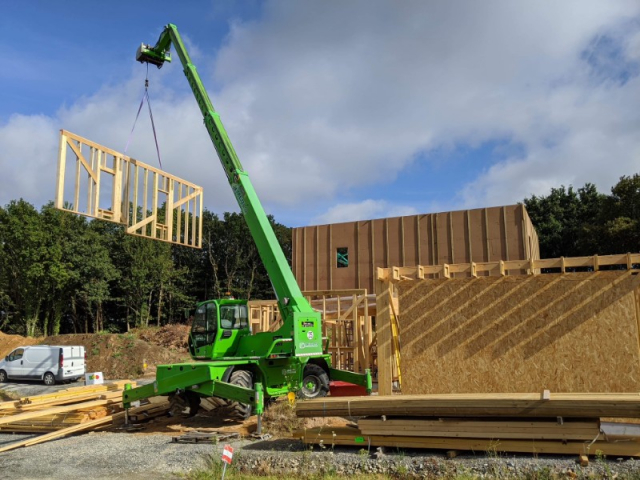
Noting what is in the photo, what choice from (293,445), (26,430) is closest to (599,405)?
(293,445)

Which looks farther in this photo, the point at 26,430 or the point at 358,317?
the point at 358,317

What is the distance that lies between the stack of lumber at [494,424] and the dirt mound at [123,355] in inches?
708

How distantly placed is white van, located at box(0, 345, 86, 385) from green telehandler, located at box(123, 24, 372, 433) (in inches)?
486

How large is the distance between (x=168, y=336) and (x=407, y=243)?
14.6 meters

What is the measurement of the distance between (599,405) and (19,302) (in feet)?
136

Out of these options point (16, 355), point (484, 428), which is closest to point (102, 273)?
point (16, 355)

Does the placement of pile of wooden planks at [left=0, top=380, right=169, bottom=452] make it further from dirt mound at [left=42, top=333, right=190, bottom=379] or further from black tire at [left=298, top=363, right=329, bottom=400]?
dirt mound at [left=42, top=333, right=190, bottom=379]

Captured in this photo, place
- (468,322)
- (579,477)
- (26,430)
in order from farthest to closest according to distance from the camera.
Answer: (26,430) < (468,322) < (579,477)

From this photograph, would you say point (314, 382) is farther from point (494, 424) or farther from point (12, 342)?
point (12, 342)

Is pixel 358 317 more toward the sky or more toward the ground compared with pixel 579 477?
more toward the sky

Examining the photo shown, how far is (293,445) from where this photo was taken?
8.83 m

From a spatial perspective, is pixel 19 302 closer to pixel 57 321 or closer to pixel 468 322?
pixel 57 321

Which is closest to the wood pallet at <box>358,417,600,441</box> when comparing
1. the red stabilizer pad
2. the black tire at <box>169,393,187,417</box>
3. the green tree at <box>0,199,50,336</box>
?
the red stabilizer pad

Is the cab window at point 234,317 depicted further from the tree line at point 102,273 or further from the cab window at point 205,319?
the tree line at point 102,273
